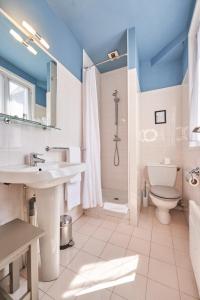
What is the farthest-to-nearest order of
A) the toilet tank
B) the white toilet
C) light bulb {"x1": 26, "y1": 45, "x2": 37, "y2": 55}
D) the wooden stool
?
the toilet tank, the white toilet, light bulb {"x1": 26, "y1": 45, "x2": 37, "y2": 55}, the wooden stool

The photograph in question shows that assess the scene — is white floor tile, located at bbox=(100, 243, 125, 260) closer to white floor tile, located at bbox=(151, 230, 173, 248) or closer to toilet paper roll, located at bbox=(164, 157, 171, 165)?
white floor tile, located at bbox=(151, 230, 173, 248)

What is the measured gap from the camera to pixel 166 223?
1.80 m

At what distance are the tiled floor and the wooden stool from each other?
7.4 inches

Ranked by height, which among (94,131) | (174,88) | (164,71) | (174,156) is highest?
(164,71)

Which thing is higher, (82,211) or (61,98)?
(61,98)

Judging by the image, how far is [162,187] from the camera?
6.43ft

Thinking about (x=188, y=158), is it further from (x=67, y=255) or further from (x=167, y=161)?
(x=67, y=255)

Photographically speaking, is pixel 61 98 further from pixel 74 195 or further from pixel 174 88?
pixel 174 88

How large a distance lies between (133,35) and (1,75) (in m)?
1.61

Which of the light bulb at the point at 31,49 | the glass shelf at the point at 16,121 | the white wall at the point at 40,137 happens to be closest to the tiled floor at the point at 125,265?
the white wall at the point at 40,137

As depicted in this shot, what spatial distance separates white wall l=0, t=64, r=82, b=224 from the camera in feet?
3.34

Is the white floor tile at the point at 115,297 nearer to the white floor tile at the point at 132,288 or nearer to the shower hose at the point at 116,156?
the white floor tile at the point at 132,288

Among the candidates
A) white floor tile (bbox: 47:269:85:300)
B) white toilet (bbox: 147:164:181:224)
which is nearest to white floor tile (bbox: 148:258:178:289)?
white floor tile (bbox: 47:269:85:300)

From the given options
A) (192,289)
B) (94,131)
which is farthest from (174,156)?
(192,289)
